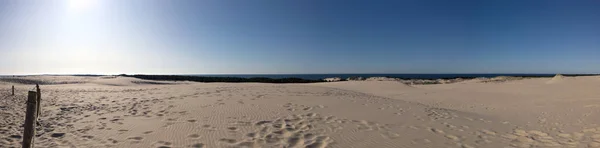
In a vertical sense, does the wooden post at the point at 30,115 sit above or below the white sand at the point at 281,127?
above

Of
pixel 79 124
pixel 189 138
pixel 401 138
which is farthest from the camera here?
pixel 79 124

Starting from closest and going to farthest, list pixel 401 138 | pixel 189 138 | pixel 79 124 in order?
pixel 189 138 → pixel 401 138 → pixel 79 124

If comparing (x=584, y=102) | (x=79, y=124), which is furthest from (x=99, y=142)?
(x=584, y=102)

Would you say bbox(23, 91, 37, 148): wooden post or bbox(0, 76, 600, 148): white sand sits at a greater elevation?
bbox(23, 91, 37, 148): wooden post

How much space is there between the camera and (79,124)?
8.84 meters

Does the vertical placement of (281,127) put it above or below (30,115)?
Answer: below

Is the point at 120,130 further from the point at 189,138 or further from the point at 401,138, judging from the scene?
the point at 401,138

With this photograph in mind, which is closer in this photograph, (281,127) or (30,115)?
(30,115)

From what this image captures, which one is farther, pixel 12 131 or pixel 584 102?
pixel 584 102

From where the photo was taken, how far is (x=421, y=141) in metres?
7.39

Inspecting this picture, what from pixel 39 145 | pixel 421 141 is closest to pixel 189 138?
pixel 39 145

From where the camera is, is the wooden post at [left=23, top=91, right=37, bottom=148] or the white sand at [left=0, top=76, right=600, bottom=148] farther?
the white sand at [left=0, top=76, right=600, bottom=148]

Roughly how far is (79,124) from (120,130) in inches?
71.6

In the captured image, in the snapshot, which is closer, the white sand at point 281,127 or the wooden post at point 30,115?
the wooden post at point 30,115
